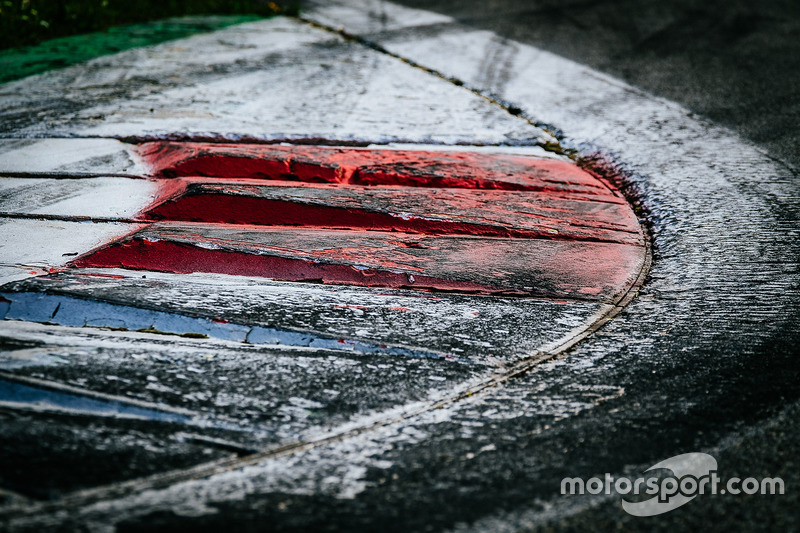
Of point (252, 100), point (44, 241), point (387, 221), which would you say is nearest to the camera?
point (44, 241)

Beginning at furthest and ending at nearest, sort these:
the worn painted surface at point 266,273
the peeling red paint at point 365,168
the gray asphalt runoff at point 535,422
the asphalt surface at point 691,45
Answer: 1. the asphalt surface at point 691,45
2. the peeling red paint at point 365,168
3. the worn painted surface at point 266,273
4. the gray asphalt runoff at point 535,422

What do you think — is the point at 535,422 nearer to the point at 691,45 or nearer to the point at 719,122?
the point at 719,122

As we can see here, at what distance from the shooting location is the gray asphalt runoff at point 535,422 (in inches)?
56.3

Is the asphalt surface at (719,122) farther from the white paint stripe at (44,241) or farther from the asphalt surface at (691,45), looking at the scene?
the white paint stripe at (44,241)

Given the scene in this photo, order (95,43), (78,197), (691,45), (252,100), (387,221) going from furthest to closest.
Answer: (691,45)
(95,43)
(252,100)
(78,197)
(387,221)

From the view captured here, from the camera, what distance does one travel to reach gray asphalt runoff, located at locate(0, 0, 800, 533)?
1430 mm

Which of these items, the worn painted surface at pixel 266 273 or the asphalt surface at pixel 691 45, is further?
the asphalt surface at pixel 691 45

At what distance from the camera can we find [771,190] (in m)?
3.02

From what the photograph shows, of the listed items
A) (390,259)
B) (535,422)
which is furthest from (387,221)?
(535,422)

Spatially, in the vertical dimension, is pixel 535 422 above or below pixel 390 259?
below

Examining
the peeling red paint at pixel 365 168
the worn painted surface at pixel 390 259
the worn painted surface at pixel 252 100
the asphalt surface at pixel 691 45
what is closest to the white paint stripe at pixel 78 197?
the peeling red paint at pixel 365 168

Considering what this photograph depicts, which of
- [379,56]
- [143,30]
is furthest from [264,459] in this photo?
[143,30]

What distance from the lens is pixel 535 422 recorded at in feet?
5.73

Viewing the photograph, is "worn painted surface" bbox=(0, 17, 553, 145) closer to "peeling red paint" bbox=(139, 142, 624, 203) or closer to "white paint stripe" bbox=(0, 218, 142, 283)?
"peeling red paint" bbox=(139, 142, 624, 203)
